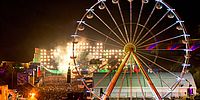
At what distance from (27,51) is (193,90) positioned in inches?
602

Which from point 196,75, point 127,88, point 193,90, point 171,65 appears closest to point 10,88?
point 127,88

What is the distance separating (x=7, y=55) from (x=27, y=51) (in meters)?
1.47

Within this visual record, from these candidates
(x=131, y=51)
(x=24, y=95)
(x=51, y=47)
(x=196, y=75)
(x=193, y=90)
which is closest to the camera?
(x=131, y=51)

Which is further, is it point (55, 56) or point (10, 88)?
point (55, 56)

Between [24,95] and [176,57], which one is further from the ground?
[176,57]

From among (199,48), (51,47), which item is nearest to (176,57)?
Result: (199,48)

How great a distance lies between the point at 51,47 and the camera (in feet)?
257

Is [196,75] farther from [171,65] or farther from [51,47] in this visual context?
[51,47]

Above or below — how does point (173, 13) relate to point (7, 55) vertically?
above

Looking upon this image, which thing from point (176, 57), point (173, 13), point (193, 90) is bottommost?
point (193, 90)

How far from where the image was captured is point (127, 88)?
27266 millimetres

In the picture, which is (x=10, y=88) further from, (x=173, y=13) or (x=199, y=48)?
(x=199, y=48)

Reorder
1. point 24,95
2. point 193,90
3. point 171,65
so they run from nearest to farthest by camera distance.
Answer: point 24,95 → point 193,90 → point 171,65

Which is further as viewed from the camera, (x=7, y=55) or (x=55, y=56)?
(x=55, y=56)
